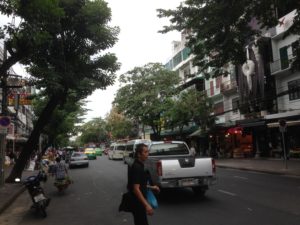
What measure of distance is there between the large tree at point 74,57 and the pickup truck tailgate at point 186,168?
28.5 ft

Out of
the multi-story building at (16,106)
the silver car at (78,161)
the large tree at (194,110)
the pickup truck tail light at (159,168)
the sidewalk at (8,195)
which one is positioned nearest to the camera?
the pickup truck tail light at (159,168)

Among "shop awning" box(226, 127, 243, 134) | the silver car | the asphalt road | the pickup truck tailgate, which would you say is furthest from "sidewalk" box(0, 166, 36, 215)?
"shop awning" box(226, 127, 243, 134)

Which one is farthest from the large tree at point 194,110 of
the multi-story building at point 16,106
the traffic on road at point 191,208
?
the traffic on road at point 191,208

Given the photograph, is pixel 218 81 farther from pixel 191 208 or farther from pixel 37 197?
pixel 37 197

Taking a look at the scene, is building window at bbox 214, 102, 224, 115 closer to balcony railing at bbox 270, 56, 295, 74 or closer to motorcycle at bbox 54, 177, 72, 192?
balcony railing at bbox 270, 56, 295, 74

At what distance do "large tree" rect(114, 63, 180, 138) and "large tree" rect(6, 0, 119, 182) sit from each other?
26152 millimetres

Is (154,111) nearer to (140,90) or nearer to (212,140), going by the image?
(140,90)

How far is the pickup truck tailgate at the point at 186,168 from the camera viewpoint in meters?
11.5

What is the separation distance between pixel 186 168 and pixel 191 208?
149 cm

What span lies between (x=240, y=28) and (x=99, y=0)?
7.75 m

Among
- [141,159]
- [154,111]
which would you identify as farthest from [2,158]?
[154,111]

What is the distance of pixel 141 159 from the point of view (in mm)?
6027

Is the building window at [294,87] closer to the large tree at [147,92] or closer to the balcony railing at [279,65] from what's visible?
the balcony railing at [279,65]

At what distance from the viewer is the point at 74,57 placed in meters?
20.6
